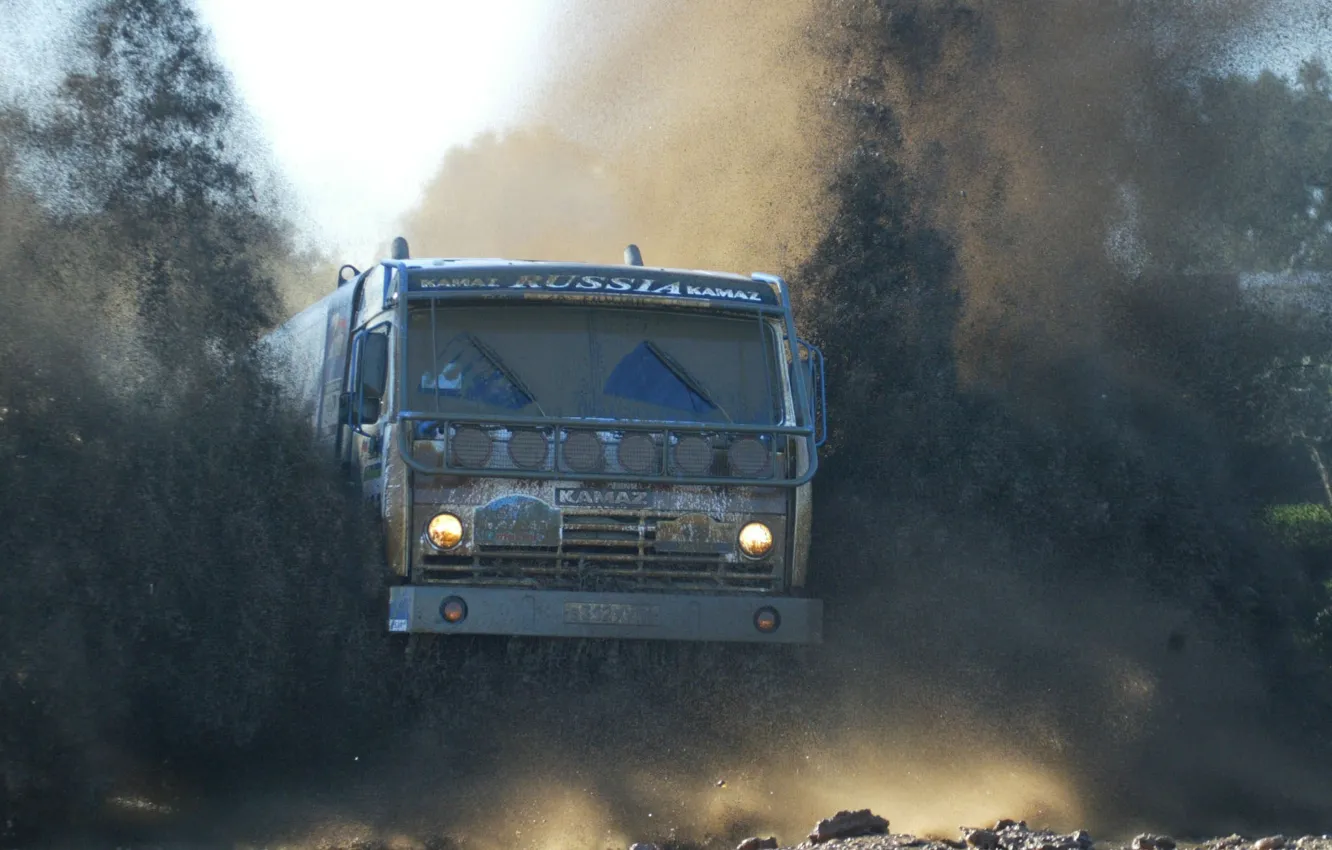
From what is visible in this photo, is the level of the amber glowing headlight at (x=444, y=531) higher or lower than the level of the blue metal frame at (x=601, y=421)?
lower

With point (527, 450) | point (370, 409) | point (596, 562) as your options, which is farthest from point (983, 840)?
point (370, 409)

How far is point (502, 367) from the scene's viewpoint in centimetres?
1015

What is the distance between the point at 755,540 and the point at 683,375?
3.42 feet

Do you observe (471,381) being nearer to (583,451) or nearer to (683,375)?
(583,451)

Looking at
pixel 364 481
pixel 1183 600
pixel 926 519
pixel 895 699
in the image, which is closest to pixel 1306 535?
pixel 1183 600

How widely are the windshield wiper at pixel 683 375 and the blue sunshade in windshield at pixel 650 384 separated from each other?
0.01 meters

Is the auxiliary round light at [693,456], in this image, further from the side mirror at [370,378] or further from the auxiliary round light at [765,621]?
the side mirror at [370,378]

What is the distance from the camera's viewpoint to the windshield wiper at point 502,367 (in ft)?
33.1

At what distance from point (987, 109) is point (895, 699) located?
6.04m

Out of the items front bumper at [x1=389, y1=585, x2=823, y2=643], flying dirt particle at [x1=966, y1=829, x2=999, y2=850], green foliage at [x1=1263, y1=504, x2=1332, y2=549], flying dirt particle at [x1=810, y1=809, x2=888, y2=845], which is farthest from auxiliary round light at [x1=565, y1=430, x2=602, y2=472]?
green foliage at [x1=1263, y1=504, x2=1332, y2=549]

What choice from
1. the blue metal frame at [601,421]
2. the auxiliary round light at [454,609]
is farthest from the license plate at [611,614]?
the blue metal frame at [601,421]

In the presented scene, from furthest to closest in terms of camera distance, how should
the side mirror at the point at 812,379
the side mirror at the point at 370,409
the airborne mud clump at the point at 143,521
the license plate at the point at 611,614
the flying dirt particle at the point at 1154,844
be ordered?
the side mirror at the point at 812,379 → the side mirror at the point at 370,409 → the license plate at the point at 611,614 → the airborne mud clump at the point at 143,521 → the flying dirt particle at the point at 1154,844

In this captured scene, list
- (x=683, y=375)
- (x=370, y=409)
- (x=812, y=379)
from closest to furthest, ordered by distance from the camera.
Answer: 1. (x=370, y=409)
2. (x=683, y=375)
3. (x=812, y=379)

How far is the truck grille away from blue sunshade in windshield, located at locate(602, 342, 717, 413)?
28.6 inches
